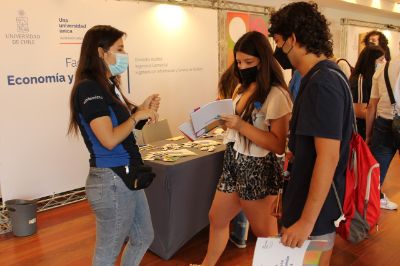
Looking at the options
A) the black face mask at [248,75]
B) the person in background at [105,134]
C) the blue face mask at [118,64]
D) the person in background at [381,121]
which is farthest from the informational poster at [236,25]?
the person in background at [105,134]

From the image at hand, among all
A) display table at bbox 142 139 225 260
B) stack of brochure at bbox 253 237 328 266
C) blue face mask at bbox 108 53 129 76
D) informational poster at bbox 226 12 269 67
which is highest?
informational poster at bbox 226 12 269 67

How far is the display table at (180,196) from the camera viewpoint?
234cm

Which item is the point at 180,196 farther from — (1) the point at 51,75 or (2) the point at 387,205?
(2) the point at 387,205

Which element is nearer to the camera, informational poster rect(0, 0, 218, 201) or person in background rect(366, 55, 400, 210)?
person in background rect(366, 55, 400, 210)

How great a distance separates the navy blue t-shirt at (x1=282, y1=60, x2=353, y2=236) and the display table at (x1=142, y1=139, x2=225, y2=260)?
1158mm

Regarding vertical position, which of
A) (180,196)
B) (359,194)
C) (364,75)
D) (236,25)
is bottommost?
(180,196)

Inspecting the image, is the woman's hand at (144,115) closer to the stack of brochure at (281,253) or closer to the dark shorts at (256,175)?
the dark shorts at (256,175)

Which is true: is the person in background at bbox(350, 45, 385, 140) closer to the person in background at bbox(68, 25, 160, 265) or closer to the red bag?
the red bag

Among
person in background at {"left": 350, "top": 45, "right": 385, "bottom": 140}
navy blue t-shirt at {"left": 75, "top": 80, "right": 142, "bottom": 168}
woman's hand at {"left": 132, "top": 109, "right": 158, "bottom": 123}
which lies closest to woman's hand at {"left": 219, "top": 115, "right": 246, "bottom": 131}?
woman's hand at {"left": 132, "top": 109, "right": 158, "bottom": 123}

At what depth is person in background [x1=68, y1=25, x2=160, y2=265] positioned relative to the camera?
1.44 m

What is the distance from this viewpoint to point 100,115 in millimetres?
1426

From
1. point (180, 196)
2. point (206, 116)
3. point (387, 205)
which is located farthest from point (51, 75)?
point (387, 205)

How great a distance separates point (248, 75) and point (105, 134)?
2.73 feet

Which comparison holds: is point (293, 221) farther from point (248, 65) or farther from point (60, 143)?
point (60, 143)
